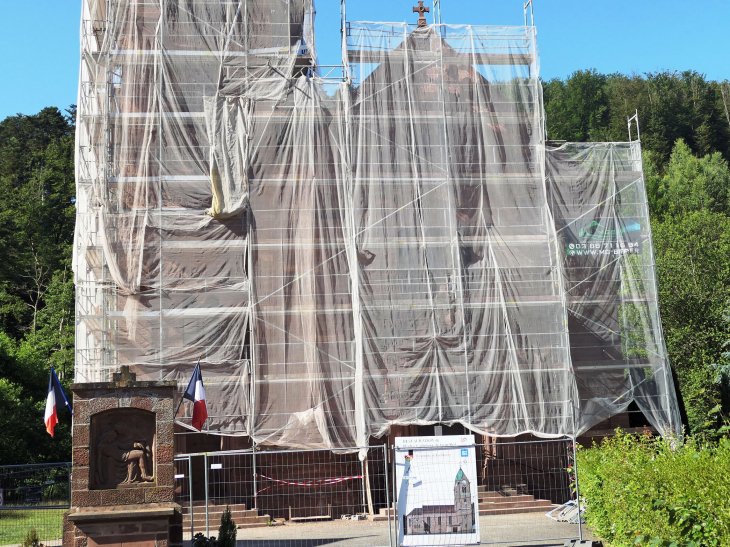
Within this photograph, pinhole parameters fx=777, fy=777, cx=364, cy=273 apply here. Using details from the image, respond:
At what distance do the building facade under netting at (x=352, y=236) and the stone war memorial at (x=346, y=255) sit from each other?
0.06m

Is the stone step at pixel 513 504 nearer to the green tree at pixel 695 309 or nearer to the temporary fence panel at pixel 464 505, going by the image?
the temporary fence panel at pixel 464 505

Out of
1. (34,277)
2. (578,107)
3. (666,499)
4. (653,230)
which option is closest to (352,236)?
(666,499)

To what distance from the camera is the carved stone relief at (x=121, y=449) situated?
430 inches

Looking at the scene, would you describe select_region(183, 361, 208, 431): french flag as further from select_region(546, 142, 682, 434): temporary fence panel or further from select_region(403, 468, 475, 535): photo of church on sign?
select_region(546, 142, 682, 434): temporary fence panel

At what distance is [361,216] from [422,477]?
8.78m

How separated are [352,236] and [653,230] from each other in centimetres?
2303

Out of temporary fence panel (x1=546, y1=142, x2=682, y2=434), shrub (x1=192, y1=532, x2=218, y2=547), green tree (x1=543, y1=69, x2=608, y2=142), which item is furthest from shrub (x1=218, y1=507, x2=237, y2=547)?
green tree (x1=543, y1=69, x2=608, y2=142)

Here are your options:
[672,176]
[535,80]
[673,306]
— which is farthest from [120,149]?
[672,176]

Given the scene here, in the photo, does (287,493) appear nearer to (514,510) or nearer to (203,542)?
(514,510)

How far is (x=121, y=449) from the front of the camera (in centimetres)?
1102

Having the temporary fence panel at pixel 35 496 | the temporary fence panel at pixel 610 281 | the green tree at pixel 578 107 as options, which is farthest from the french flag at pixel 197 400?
the green tree at pixel 578 107

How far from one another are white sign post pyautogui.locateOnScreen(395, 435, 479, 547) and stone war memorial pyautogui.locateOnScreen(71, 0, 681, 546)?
5502 mm

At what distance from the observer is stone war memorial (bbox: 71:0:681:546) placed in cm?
1886

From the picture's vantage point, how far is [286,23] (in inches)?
845
